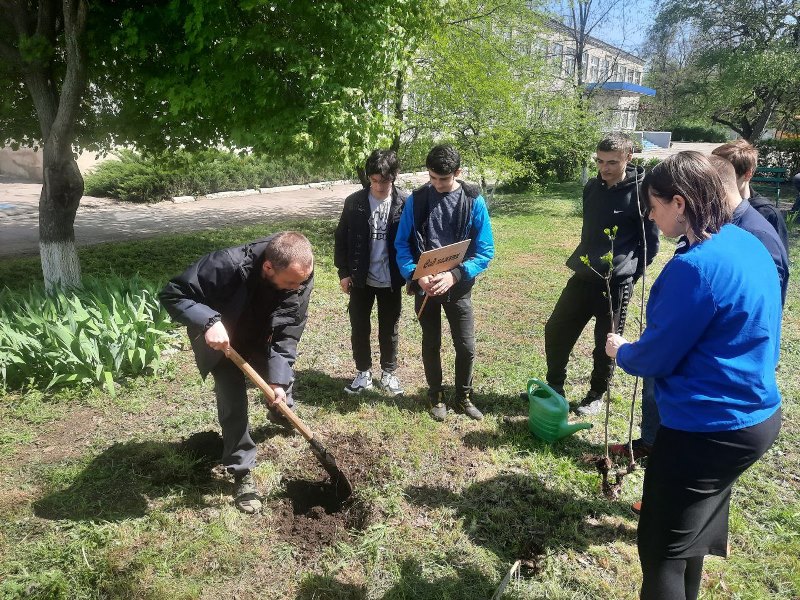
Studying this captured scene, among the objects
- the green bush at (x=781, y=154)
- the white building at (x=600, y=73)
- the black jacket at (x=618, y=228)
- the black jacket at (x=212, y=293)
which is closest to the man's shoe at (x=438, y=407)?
the black jacket at (x=618, y=228)

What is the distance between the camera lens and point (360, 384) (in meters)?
4.15

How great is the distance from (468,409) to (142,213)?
1080cm

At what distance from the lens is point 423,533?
8.93ft

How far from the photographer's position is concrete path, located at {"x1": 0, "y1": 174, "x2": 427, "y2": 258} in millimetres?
9609

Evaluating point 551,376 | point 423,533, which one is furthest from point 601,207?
point 423,533

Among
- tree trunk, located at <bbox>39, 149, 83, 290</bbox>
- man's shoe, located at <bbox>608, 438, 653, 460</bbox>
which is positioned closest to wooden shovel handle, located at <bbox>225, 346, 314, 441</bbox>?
man's shoe, located at <bbox>608, 438, 653, 460</bbox>

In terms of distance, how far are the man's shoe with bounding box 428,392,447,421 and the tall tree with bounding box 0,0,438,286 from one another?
3449 mm

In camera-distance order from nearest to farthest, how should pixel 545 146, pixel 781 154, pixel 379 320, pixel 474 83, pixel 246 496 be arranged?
pixel 246 496 → pixel 379 320 → pixel 474 83 → pixel 545 146 → pixel 781 154

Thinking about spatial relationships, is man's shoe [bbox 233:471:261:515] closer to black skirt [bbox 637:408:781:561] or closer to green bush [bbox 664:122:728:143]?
black skirt [bbox 637:408:781:561]

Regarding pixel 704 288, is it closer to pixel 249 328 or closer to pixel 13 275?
pixel 249 328

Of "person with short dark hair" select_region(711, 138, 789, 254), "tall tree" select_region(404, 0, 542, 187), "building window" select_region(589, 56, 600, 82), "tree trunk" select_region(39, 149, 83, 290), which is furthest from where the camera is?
"building window" select_region(589, 56, 600, 82)

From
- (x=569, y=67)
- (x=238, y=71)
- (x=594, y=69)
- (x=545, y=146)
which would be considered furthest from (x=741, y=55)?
(x=238, y=71)

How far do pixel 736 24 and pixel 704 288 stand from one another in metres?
21.9

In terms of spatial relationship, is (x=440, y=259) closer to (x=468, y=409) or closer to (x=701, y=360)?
(x=468, y=409)
